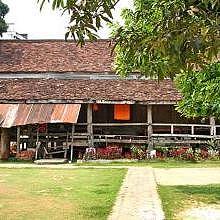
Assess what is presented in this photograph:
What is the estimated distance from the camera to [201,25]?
3.63 m

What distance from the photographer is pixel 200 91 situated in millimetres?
11914

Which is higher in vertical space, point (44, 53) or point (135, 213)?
point (44, 53)

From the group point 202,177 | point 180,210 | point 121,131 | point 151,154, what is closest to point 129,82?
point 121,131

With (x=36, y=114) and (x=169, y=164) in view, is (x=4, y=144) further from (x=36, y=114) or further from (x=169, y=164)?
(x=169, y=164)

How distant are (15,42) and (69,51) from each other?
11.9 ft

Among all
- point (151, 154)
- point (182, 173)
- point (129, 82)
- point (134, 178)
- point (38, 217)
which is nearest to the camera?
point (38, 217)

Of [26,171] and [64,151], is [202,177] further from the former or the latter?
[64,151]

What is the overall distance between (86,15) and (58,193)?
8921 millimetres

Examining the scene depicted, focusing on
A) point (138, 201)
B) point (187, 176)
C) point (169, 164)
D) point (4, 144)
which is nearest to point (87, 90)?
point (4, 144)

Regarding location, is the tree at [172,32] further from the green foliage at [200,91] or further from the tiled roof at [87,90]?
the tiled roof at [87,90]

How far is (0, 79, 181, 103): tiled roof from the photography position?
2412 centimetres

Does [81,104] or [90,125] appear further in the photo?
[81,104]

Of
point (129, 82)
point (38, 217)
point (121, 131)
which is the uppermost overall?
point (129, 82)

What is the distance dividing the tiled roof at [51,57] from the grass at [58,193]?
9.60 m
